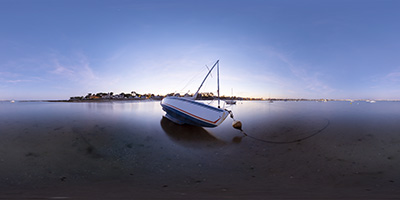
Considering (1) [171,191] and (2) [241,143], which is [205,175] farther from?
(2) [241,143]

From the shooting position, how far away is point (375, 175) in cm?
459

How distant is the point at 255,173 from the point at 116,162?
5066mm

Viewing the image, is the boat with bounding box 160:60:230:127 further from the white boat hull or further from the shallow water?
the shallow water

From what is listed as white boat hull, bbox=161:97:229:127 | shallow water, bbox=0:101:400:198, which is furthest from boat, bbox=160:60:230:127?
shallow water, bbox=0:101:400:198

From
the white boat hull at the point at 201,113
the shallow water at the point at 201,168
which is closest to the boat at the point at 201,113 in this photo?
the white boat hull at the point at 201,113

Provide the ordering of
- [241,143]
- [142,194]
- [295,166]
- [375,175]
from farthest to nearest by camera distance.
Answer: [241,143] → [295,166] → [375,175] → [142,194]

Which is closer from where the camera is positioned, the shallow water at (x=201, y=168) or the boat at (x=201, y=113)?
the shallow water at (x=201, y=168)

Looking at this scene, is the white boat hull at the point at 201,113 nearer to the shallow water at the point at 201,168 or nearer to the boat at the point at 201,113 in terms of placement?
the boat at the point at 201,113

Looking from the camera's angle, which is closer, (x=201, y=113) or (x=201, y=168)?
(x=201, y=168)

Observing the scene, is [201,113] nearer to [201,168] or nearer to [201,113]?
[201,113]

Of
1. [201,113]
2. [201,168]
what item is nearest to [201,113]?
[201,113]

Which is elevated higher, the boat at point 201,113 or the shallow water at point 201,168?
the boat at point 201,113

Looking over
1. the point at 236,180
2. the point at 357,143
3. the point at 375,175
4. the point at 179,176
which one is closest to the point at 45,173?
the point at 179,176

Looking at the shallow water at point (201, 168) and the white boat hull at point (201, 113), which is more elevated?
the white boat hull at point (201, 113)
